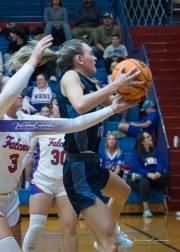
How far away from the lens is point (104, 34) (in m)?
12.1

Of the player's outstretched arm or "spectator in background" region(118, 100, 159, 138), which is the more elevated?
"spectator in background" region(118, 100, 159, 138)

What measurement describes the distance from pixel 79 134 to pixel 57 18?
351 inches

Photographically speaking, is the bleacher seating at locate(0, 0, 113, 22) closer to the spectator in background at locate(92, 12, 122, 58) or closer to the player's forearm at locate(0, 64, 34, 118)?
the spectator in background at locate(92, 12, 122, 58)

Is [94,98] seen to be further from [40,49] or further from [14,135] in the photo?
[14,135]

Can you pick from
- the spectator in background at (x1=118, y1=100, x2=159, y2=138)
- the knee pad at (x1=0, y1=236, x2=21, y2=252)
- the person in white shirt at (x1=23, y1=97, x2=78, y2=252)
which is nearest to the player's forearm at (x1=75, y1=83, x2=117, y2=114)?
the knee pad at (x1=0, y1=236, x2=21, y2=252)

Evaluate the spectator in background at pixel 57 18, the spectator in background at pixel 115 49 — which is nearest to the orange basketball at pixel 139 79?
the spectator in background at pixel 115 49

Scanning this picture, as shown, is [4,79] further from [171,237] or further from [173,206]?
[173,206]

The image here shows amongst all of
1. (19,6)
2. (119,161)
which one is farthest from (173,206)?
(19,6)

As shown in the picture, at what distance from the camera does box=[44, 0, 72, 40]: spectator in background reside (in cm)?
1223

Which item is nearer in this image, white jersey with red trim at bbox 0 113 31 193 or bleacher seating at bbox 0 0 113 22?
white jersey with red trim at bbox 0 113 31 193

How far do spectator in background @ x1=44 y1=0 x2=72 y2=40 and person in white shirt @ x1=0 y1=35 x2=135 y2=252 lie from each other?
830 centimetres

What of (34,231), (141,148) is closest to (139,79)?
(34,231)

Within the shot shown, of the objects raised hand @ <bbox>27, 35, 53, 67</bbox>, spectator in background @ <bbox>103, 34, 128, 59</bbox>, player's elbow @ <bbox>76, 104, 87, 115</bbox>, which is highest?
spectator in background @ <bbox>103, 34, 128, 59</bbox>

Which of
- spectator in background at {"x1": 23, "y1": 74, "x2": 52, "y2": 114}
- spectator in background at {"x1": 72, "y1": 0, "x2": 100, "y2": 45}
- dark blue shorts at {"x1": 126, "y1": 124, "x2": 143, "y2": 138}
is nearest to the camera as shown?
spectator in background at {"x1": 23, "y1": 74, "x2": 52, "y2": 114}
